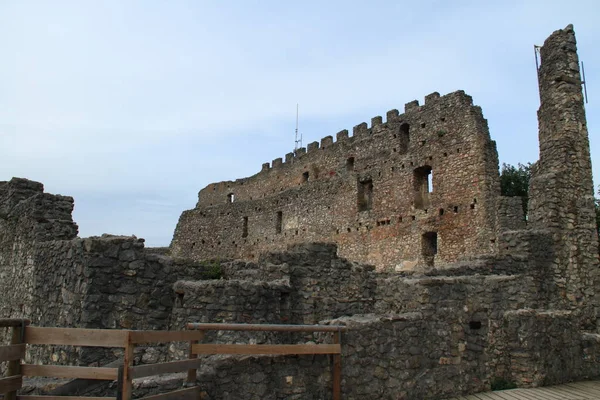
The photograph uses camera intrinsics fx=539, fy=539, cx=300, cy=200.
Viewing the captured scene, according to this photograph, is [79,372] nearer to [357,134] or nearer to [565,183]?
[565,183]

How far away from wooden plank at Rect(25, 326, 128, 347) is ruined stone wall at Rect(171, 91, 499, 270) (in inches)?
572

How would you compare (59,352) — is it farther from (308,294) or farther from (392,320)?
(392,320)

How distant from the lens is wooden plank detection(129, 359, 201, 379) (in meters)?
5.22

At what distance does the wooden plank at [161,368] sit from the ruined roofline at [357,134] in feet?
54.5

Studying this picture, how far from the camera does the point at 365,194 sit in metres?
25.0

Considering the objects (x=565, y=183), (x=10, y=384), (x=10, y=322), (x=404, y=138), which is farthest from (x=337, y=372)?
(x=404, y=138)

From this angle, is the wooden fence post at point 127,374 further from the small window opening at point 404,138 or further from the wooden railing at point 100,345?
the small window opening at point 404,138

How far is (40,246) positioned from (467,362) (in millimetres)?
7899

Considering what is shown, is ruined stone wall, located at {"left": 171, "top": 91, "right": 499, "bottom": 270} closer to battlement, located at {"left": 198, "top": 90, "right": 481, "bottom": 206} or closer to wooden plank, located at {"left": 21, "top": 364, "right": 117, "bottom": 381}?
battlement, located at {"left": 198, "top": 90, "right": 481, "bottom": 206}

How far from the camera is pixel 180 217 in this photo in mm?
34562

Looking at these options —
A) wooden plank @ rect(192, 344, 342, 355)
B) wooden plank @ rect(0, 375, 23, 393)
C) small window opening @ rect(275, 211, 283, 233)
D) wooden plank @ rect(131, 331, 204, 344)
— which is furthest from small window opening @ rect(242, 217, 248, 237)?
wooden plank @ rect(0, 375, 23, 393)

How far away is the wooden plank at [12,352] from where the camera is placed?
5121 mm

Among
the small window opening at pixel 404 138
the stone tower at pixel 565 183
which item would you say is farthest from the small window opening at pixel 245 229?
the stone tower at pixel 565 183

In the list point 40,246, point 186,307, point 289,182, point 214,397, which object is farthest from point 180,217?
point 214,397
